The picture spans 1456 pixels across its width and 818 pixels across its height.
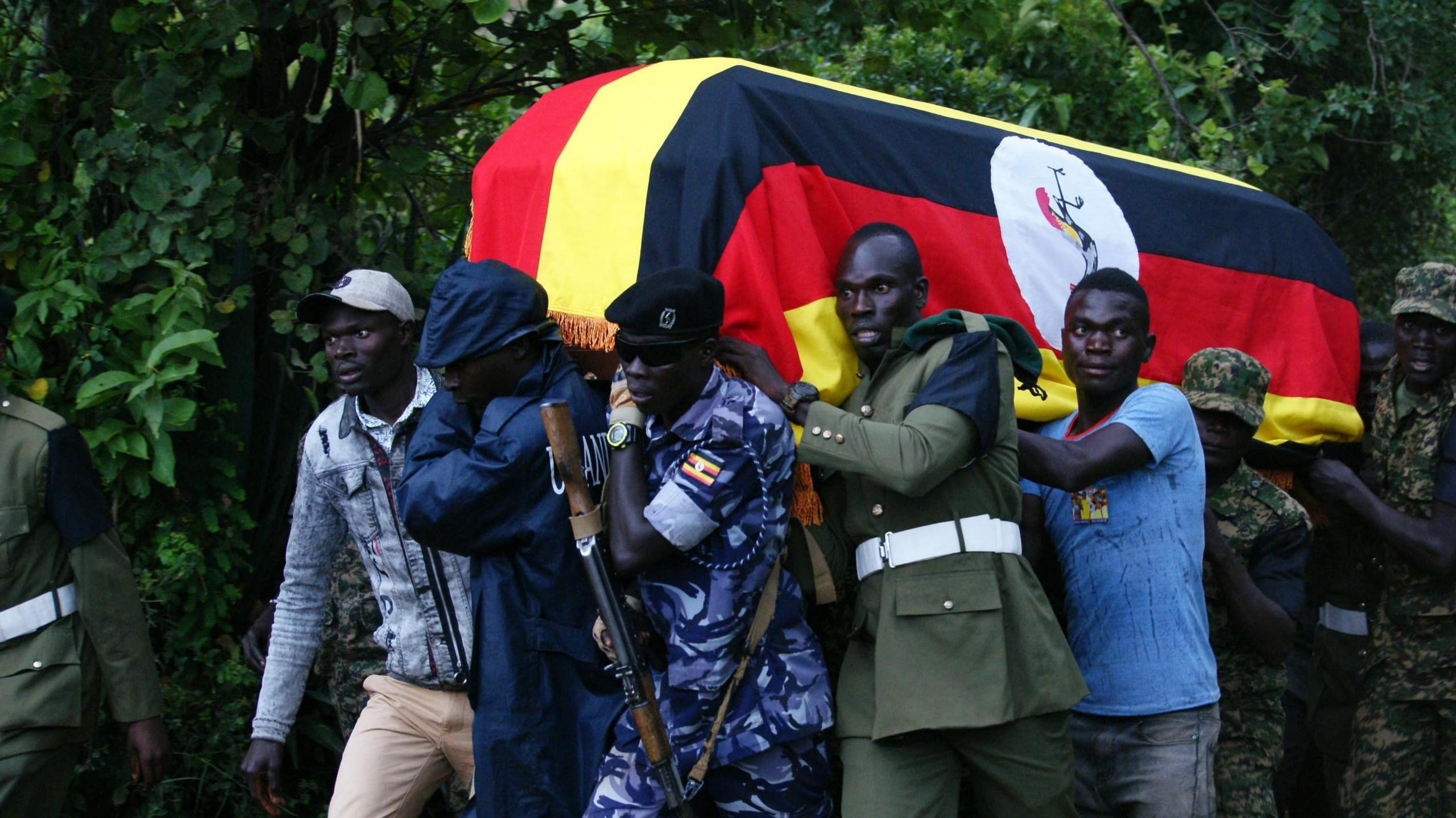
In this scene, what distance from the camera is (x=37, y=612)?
142 inches

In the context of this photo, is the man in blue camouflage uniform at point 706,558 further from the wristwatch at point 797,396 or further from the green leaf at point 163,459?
the green leaf at point 163,459

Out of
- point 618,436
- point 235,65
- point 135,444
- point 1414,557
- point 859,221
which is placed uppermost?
point 235,65

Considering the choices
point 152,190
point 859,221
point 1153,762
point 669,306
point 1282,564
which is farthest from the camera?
point 152,190

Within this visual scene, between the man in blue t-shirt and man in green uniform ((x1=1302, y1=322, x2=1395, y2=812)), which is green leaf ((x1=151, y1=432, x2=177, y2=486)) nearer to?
the man in blue t-shirt

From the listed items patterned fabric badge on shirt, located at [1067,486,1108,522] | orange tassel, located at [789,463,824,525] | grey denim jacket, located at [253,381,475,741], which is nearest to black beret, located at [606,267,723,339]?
orange tassel, located at [789,463,824,525]

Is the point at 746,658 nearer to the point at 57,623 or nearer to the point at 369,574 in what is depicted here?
the point at 369,574

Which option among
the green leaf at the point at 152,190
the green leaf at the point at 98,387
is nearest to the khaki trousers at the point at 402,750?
the green leaf at the point at 98,387

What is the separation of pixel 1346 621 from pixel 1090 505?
73.4 inches

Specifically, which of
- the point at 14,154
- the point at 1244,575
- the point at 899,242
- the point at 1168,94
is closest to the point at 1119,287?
the point at 899,242

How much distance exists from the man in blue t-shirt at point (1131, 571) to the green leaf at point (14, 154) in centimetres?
309

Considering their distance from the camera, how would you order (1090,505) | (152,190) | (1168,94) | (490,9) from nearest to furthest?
(1090,505), (152,190), (490,9), (1168,94)

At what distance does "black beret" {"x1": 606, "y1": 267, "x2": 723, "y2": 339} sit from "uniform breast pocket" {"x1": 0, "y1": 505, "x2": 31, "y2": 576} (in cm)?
164

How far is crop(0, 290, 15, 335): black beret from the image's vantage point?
3826 millimetres

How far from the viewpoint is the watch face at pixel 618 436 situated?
3.13m
